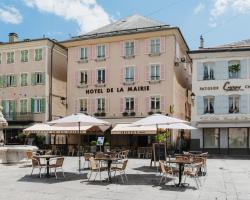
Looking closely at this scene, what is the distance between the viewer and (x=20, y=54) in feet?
126

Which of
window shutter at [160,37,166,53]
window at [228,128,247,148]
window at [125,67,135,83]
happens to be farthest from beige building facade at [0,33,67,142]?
window at [228,128,247,148]

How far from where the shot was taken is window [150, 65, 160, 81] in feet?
110

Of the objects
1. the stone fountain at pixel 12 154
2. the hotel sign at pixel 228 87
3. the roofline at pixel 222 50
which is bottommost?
the stone fountain at pixel 12 154

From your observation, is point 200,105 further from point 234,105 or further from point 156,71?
point 156,71

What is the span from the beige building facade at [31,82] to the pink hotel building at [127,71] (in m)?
1.65

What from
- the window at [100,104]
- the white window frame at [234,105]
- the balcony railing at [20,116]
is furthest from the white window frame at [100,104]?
the white window frame at [234,105]

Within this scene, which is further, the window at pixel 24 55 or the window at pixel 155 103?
the window at pixel 24 55

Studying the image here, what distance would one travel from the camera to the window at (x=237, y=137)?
30.4 meters

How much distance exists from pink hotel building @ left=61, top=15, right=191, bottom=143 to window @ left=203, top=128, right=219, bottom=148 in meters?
3.17

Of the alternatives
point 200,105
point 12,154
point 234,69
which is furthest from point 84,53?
point 12,154

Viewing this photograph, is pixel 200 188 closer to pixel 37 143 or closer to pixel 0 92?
pixel 37 143

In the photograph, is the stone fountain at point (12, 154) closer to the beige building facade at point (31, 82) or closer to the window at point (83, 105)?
the window at point (83, 105)

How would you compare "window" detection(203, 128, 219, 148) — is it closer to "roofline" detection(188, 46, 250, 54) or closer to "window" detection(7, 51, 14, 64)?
"roofline" detection(188, 46, 250, 54)

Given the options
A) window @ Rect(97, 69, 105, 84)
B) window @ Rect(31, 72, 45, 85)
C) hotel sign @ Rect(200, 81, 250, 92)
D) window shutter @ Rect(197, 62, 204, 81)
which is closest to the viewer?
hotel sign @ Rect(200, 81, 250, 92)
